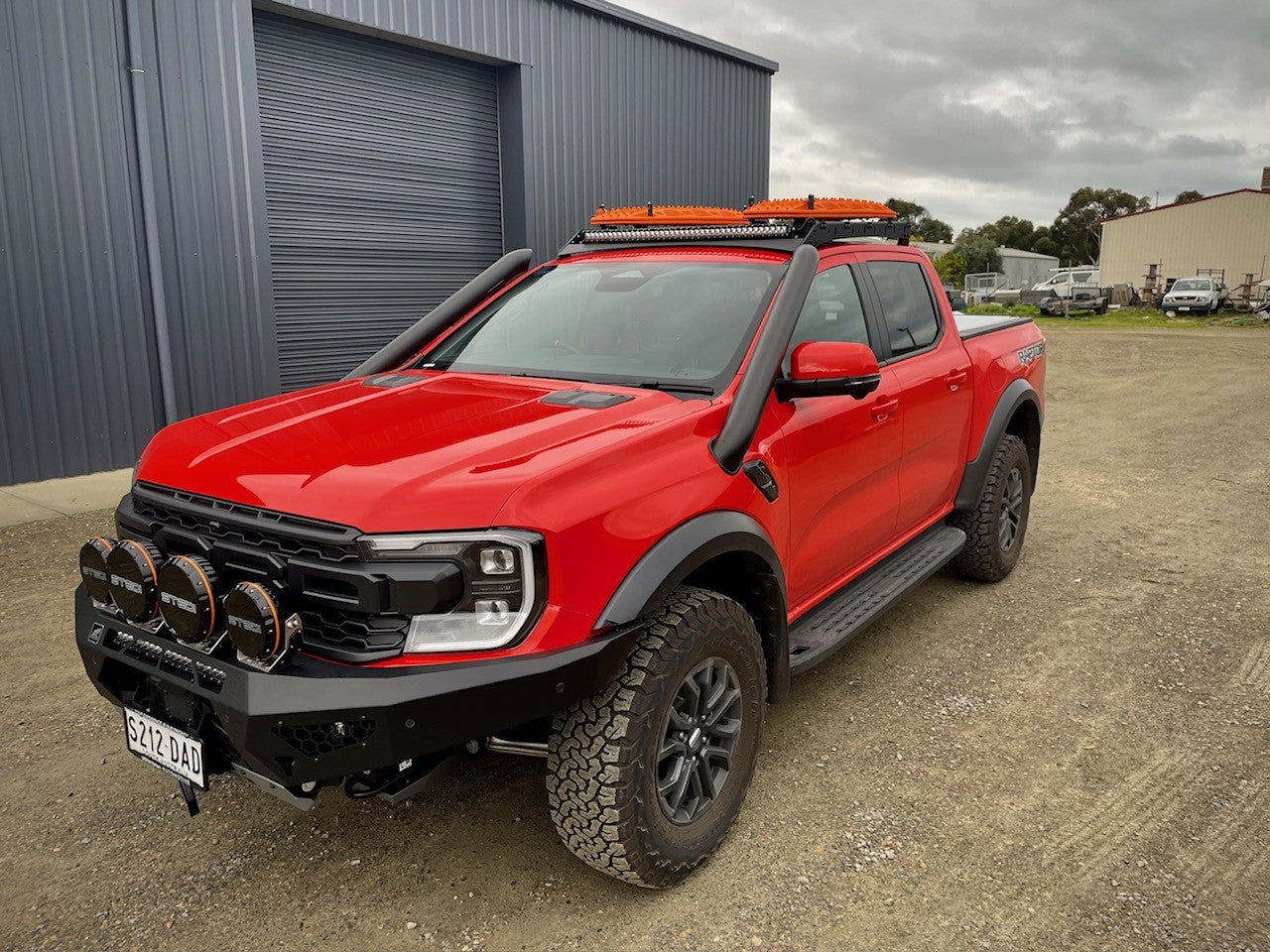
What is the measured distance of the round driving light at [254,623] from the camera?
2.17m

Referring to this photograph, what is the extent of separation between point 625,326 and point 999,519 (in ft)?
8.47

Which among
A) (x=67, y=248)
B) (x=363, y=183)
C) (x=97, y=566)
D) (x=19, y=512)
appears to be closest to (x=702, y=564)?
(x=97, y=566)

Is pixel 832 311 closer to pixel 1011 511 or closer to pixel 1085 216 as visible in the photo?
pixel 1011 511

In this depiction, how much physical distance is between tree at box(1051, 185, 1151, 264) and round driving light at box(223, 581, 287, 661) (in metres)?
97.1

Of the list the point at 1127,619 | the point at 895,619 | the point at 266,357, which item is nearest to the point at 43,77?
the point at 266,357

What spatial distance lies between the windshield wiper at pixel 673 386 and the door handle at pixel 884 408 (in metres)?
0.89

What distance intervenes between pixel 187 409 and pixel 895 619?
6356 mm

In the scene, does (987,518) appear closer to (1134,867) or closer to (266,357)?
(1134,867)

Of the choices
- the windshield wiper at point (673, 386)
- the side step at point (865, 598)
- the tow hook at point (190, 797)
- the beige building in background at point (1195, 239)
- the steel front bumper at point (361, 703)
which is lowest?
the tow hook at point (190, 797)

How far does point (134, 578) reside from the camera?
2.44m

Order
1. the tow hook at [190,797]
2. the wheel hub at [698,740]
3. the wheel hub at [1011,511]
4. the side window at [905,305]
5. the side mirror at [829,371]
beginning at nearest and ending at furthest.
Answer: the tow hook at [190,797] < the wheel hub at [698,740] < the side mirror at [829,371] < the side window at [905,305] < the wheel hub at [1011,511]

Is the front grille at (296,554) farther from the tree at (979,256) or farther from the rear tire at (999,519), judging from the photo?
the tree at (979,256)

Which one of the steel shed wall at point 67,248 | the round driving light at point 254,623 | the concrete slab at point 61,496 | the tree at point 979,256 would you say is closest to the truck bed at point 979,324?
the round driving light at point 254,623

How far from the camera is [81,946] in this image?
97.9 inches
